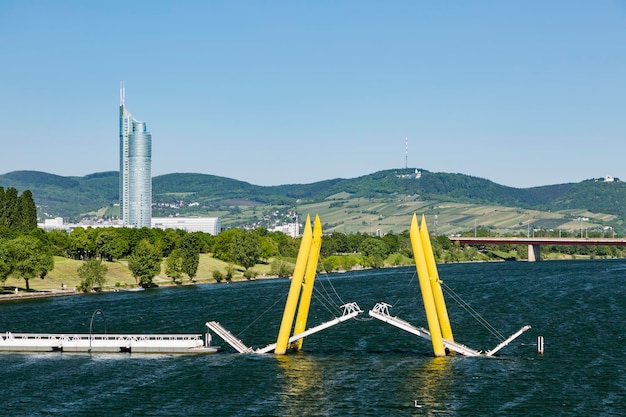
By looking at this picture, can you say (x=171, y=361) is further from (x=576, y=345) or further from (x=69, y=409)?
(x=576, y=345)

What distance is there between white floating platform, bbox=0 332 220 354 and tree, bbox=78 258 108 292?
87380 mm

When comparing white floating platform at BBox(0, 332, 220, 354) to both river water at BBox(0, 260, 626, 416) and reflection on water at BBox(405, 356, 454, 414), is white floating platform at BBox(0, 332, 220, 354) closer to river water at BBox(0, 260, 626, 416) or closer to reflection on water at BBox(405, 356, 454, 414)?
river water at BBox(0, 260, 626, 416)

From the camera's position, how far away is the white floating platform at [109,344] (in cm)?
9600

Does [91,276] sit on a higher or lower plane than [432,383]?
higher

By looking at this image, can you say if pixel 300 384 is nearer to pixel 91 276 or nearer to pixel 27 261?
pixel 27 261

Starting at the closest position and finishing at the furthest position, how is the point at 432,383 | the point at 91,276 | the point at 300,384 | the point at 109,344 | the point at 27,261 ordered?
the point at 300,384
the point at 432,383
the point at 109,344
the point at 27,261
the point at 91,276

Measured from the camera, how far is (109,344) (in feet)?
319

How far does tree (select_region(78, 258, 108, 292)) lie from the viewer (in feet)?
614

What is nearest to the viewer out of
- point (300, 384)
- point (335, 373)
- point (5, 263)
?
point (300, 384)

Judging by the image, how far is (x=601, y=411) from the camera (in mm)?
70250

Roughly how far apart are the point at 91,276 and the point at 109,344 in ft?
311

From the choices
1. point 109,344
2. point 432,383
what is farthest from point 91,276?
point 432,383

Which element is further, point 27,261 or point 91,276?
point 91,276

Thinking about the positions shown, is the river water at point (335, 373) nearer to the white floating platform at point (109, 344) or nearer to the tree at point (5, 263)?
A: the white floating platform at point (109, 344)
